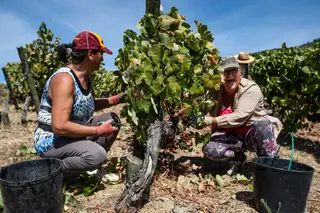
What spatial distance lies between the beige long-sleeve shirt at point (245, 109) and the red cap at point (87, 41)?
133cm

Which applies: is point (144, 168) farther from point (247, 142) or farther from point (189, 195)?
point (247, 142)

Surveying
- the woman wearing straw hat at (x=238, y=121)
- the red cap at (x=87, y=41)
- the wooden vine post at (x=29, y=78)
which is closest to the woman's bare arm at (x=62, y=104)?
the red cap at (x=87, y=41)

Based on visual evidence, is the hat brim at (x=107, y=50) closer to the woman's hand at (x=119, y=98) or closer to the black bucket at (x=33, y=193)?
the woman's hand at (x=119, y=98)

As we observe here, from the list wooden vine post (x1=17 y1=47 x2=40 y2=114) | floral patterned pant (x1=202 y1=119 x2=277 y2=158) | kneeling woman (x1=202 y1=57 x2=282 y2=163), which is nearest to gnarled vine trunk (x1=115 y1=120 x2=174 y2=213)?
kneeling woman (x1=202 y1=57 x2=282 y2=163)

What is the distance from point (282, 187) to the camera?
205 cm

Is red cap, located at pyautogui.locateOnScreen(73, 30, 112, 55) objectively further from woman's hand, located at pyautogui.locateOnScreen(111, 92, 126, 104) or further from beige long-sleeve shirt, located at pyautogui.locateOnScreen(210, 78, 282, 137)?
beige long-sleeve shirt, located at pyautogui.locateOnScreen(210, 78, 282, 137)

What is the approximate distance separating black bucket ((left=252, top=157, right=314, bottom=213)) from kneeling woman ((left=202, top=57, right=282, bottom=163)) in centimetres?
64

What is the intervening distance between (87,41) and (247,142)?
1868mm

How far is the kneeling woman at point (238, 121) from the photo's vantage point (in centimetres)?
272

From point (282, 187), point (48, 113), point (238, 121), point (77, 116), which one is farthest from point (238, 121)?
point (48, 113)

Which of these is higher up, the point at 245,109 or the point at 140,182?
the point at 245,109

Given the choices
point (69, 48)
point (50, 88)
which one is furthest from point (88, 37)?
point (50, 88)

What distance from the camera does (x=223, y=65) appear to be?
2.76 metres

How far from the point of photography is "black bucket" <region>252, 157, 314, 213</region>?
6.62 ft
